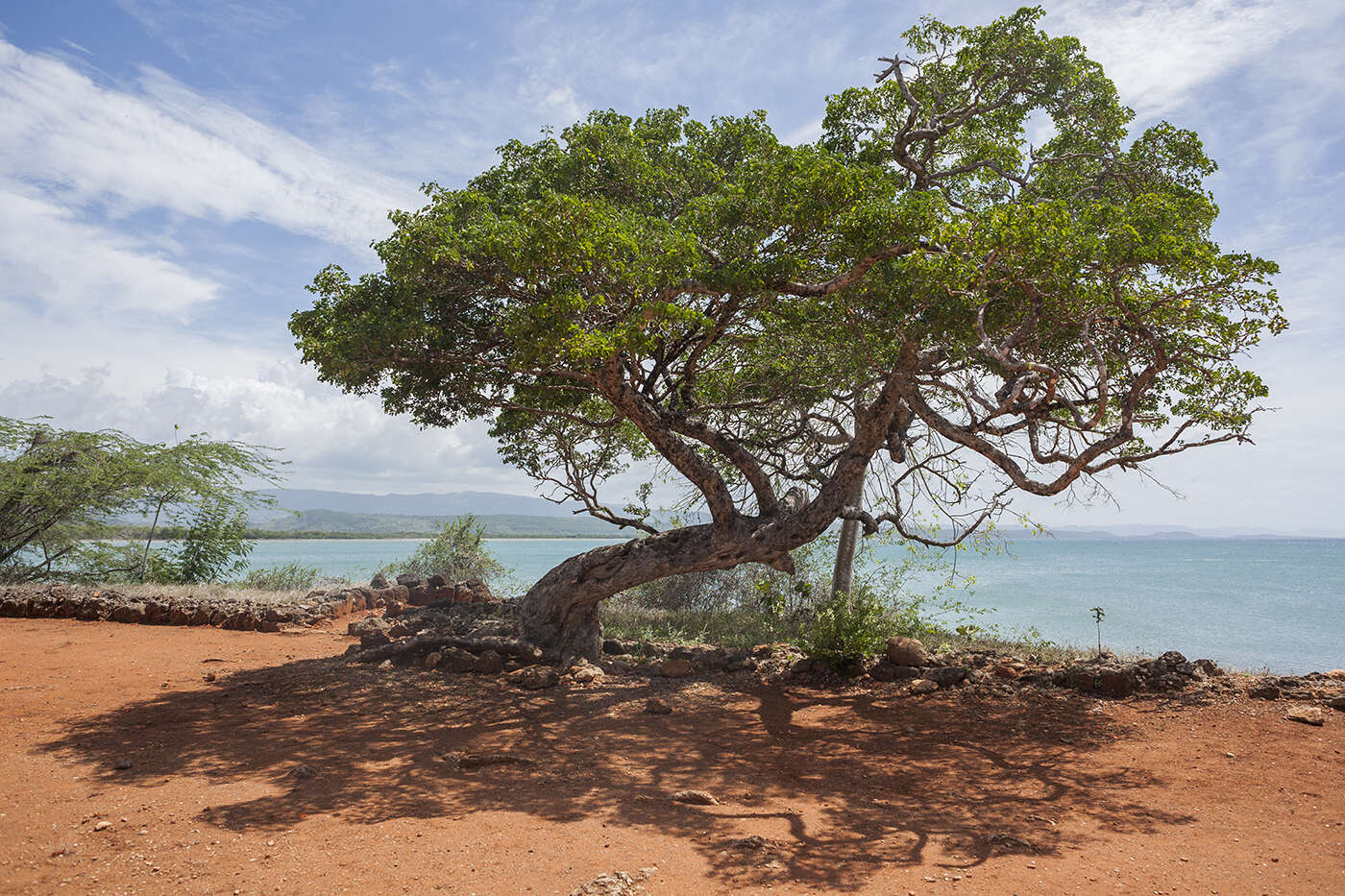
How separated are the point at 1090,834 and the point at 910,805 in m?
1.09

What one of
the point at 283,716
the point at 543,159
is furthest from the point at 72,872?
the point at 543,159

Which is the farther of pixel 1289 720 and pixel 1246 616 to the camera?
pixel 1246 616

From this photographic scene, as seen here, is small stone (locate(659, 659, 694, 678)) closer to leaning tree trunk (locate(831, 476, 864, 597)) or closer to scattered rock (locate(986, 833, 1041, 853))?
leaning tree trunk (locate(831, 476, 864, 597))

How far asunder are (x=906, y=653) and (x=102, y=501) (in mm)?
15076

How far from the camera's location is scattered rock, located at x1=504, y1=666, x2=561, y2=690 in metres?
8.40

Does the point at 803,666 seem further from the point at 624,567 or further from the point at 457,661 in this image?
the point at 457,661

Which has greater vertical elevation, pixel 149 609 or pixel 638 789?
pixel 149 609

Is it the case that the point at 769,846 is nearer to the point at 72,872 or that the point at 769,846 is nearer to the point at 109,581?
the point at 72,872

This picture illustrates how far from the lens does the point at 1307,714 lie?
6.56 m

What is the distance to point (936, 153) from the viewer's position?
398 inches

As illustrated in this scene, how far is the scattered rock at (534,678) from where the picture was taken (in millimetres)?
8398

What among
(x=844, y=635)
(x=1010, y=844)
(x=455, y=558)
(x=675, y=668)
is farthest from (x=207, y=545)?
(x=1010, y=844)

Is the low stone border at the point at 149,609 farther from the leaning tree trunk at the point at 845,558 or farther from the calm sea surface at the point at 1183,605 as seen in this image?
the leaning tree trunk at the point at 845,558

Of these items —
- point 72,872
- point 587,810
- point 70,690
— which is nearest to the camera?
point 72,872
